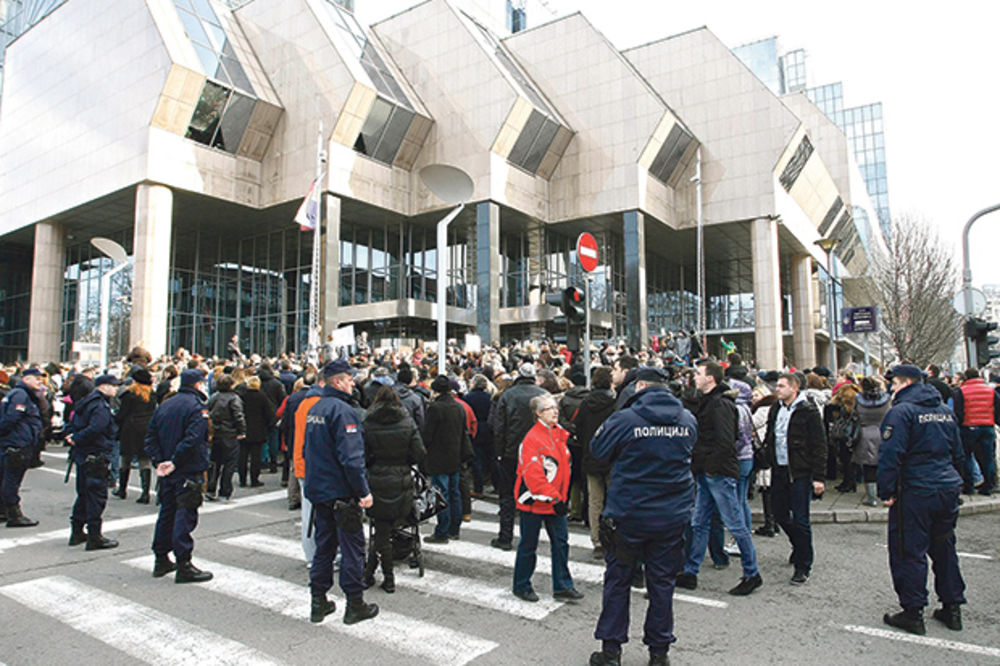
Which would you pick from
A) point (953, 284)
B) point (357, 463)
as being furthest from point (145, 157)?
point (953, 284)

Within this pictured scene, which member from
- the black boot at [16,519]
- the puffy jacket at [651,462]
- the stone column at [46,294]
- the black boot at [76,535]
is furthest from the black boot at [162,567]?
the stone column at [46,294]

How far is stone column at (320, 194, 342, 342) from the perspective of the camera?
2983cm

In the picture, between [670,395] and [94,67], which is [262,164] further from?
[670,395]

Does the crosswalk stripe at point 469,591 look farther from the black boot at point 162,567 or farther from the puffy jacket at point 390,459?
the black boot at point 162,567

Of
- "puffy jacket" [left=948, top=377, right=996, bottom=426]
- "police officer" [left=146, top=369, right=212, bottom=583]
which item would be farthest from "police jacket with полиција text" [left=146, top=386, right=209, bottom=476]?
"puffy jacket" [left=948, top=377, right=996, bottom=426]

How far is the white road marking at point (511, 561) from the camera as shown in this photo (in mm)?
5688

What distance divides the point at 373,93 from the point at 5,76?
2240 cm

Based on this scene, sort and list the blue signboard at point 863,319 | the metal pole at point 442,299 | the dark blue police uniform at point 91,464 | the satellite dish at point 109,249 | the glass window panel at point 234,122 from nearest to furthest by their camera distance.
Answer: the dark blue police uniform at point 91,464
the metal pole at point 442,299
the blue signboard at point 863,319
the satellite dish at point 109,249
the glass window panel at point 234,122

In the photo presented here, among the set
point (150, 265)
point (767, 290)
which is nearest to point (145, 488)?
point (150, 265)

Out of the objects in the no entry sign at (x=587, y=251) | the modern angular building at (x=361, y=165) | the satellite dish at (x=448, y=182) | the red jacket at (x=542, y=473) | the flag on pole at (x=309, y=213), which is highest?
the modern angular building at (x=361, y=165)

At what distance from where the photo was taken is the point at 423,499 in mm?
6461

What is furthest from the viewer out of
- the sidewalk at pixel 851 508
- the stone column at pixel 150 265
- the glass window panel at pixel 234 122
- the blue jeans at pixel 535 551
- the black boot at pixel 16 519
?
the glass window panel at pixel 234 122

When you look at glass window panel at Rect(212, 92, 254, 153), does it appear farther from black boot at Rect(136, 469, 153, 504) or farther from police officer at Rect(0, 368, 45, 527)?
police officer at Rect(0, 368, 45, 527)

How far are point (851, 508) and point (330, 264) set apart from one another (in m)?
25.3
